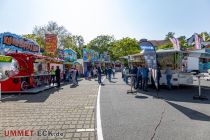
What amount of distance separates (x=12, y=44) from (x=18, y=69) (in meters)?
5.01

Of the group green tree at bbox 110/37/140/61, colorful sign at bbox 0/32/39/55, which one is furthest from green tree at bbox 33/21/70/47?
colorful sign at bbox 0/32/39/55

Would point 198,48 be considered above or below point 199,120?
above

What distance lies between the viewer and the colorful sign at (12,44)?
59.7ft

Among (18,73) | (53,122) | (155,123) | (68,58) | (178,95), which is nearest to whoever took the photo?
(155,123)

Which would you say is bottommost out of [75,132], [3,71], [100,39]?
[75,132]

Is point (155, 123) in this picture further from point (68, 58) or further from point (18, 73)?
point (68, 58)

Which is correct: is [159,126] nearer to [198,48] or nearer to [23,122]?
[23,122]

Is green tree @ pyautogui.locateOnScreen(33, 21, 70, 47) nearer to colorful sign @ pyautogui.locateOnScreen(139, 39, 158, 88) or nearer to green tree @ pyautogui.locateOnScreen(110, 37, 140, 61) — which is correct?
green tree @ pyautogui.locateOnScreen(110, 37, 140, 61)

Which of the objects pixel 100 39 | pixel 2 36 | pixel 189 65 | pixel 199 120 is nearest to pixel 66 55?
pixel 2 36

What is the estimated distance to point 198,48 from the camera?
27.7 metres

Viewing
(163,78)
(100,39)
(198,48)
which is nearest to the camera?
(163,78)

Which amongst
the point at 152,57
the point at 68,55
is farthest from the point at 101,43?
the point at 152,57

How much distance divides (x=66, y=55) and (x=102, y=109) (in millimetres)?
A: 29131

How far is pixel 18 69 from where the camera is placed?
15.5 m
